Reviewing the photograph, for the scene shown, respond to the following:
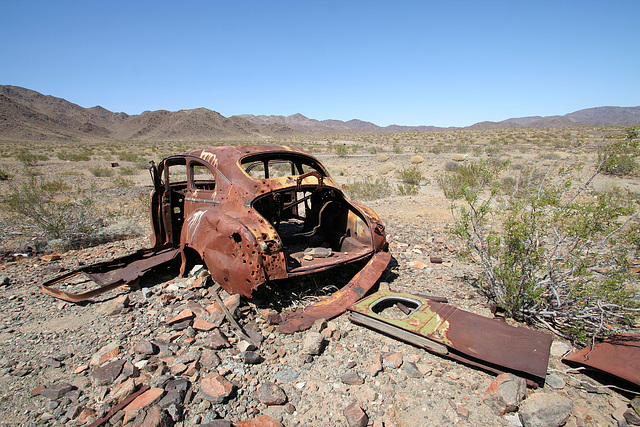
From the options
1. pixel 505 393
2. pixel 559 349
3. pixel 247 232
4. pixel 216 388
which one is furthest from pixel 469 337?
pixel 247 232

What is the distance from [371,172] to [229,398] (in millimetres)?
15966

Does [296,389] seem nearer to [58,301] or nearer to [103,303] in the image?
[103,303]

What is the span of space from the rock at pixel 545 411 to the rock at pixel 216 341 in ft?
8.02

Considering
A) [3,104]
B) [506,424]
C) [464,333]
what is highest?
[3,104]

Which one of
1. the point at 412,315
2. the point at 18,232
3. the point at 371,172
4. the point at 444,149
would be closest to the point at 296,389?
the point at 412,315

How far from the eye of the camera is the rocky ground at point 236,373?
2.36 m

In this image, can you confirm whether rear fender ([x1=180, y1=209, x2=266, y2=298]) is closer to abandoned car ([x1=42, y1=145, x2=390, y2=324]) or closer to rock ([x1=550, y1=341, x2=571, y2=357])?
abandoned car ([x1=42, y1=145, x2=390, y2=324])

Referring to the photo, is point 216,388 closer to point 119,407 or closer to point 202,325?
point 119,407

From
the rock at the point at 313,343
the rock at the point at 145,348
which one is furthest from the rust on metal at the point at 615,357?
the rock at the point at 145,348

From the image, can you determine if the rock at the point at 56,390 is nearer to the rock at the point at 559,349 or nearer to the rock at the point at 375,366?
the rock at the point at 375,366

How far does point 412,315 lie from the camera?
133 inches

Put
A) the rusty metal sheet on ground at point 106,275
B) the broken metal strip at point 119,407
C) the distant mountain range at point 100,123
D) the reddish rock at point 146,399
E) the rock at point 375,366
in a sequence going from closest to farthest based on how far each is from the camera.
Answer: the broken metal strip at point 119,407 < the reddish rock at point 146,399 < the rock at point 375,366 < the rusty metal sheet on ground at point 106,275 < the distant mountain range at point 100,123

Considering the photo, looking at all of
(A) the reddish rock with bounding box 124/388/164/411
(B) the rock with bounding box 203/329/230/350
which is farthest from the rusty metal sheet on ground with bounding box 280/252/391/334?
(A) the reddish rock with bounding box 124/388/164/411

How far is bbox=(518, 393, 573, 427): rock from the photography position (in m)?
2.26
